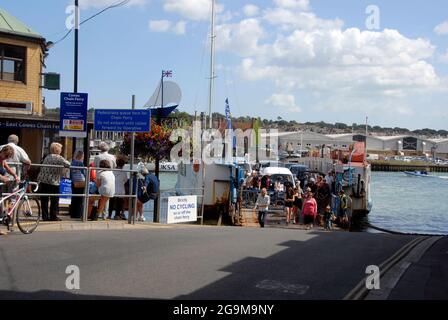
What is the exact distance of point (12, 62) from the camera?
22.7m

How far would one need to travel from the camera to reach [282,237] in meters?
14.4

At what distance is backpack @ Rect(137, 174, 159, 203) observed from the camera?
653 inches

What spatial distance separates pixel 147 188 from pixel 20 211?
5.61 metres

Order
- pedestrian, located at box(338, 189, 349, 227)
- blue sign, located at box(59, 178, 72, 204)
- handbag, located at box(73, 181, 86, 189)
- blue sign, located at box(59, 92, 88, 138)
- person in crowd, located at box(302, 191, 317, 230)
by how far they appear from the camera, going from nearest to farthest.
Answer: blue sign, located at box(59, 178, 72, 204) < handbag, located at box(73, 181, 86, 189) < blue sign, located at box(59, 92, 88, 138) < person in crowd, located at box(302, 191, 317, 230) < pedestrian, located at box(338, 189, 349, 227)

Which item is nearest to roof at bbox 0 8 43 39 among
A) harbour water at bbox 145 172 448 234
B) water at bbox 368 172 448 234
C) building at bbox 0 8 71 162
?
building at bbox 0 8 71 162

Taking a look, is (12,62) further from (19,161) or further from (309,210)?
(309,210)

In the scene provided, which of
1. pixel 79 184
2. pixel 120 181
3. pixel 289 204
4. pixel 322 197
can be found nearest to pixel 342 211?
pixel 322 197

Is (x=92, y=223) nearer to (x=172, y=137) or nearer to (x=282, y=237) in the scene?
(x=282, y=237)

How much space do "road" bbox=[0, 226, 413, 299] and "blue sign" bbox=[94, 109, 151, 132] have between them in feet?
9.19

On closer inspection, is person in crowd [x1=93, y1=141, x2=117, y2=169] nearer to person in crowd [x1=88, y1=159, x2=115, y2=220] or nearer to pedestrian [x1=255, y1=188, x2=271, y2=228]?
person in crowd [x1=88, y1=159, x2=115, y2=220]

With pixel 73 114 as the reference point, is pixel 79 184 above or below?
below
